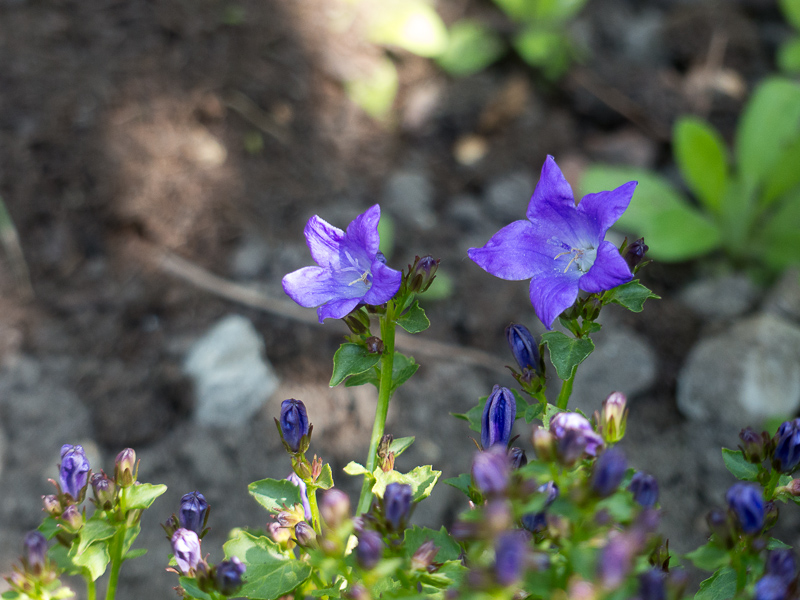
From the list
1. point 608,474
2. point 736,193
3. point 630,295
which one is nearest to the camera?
point 608,474

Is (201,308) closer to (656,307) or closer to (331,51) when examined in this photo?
(331,51)

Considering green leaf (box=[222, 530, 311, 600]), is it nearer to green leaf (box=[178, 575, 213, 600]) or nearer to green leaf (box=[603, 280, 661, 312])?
green leaf (box=[178, 575, 213, 600])

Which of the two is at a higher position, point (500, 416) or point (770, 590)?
point (770, 590)

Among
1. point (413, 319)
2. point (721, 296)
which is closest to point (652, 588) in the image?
point (413, 319)

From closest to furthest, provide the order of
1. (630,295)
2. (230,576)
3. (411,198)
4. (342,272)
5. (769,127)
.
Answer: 1. (230,576)
2. (630,295)
3. (342,272)
4. (769,127)
5. (411,198)

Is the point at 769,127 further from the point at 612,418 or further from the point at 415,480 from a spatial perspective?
the point at 415,480

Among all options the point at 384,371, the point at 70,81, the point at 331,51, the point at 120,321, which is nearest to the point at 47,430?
the point at 120,321
